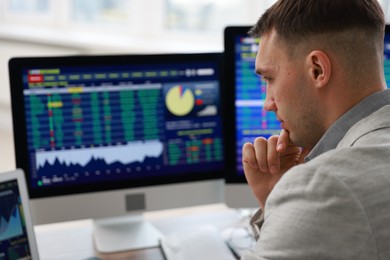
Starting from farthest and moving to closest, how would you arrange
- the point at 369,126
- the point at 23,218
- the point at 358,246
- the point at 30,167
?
the point at 30,167 < the point at 23,218 < the point at 369,126 < the point at 358,246

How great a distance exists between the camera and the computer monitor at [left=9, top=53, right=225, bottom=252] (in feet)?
5.02

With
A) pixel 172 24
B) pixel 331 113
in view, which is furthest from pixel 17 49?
pixel 331 113

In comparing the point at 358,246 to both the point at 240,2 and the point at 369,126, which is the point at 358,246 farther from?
the point at 240,2

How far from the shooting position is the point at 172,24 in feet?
15.3

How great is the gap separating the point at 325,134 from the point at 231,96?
21.4 inches

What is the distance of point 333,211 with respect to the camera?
0.86 metres

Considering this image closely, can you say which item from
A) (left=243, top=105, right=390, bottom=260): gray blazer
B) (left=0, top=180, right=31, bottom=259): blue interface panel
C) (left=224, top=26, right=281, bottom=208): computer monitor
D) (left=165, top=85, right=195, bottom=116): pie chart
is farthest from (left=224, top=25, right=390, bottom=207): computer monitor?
(left=243, top=105, right=390, bottom=260): gray blazer

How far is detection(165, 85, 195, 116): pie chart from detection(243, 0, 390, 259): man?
309mm

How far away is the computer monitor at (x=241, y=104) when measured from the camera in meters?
1.60

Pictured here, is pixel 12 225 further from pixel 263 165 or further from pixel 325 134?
pixel 325 134

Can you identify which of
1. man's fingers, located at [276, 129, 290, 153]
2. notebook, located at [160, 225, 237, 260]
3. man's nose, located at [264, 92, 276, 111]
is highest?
man's nose, located at [264, 92, 276, 111]

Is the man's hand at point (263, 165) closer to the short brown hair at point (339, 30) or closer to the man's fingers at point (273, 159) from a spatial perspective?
the man's fingers at point (273, 159)

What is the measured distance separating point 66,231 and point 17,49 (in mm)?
3325

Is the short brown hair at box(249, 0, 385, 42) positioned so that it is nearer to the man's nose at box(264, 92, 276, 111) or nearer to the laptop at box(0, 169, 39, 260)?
the man's nose at box(264, 92, 276, 111)
